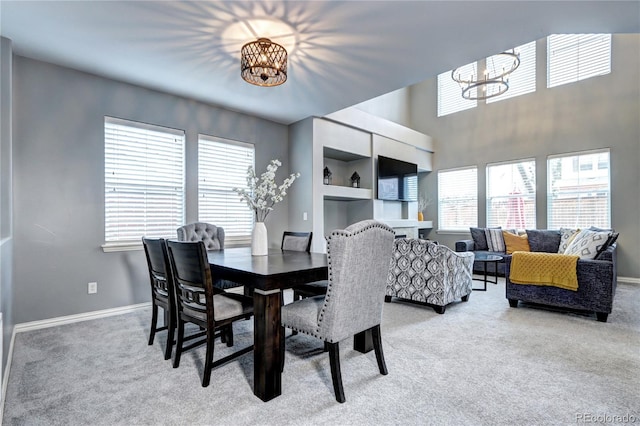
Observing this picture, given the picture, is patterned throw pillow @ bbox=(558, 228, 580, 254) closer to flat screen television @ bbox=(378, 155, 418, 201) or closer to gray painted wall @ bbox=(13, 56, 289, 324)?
flat screen television @ bbox=(378, 155, 418, 201)

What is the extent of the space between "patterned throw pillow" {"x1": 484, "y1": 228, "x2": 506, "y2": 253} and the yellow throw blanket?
7.48 feet

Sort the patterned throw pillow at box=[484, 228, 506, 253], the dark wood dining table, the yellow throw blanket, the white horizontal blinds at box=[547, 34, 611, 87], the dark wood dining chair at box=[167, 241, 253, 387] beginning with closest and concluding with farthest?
the dark wood dining table < the dark wood dining chair at box=[167, 241, 253, 387] < the yellow throw blanket < the white horizontal blinds at box=[547, 34, 611, 87] < the patterned throw pillow at box=[484, 228, 506, 253]

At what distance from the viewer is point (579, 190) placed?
18.2 ft

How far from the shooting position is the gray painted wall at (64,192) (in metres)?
3.06

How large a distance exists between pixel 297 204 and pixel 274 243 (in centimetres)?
71

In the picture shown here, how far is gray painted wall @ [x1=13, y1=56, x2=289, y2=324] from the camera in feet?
10.0

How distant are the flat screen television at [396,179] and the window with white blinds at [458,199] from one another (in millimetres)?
957

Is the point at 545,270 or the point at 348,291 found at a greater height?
the point at 348,291

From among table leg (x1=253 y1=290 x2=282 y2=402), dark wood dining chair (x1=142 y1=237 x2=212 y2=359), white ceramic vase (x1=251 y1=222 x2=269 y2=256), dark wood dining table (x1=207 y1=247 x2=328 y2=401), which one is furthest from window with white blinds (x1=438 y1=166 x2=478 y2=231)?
table leg (x1=253 y1=290 x2=282 y2=402)

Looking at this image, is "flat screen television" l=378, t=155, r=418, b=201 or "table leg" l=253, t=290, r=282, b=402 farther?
"flat screen television" l=378, t=155, r=418, b=201

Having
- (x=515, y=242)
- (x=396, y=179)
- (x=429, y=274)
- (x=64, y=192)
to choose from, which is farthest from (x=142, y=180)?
(x=515, y=242)

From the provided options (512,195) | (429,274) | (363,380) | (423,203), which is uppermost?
(512,195)

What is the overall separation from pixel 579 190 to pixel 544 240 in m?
1.12

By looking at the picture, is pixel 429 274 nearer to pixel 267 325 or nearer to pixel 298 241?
pixel 298 241
